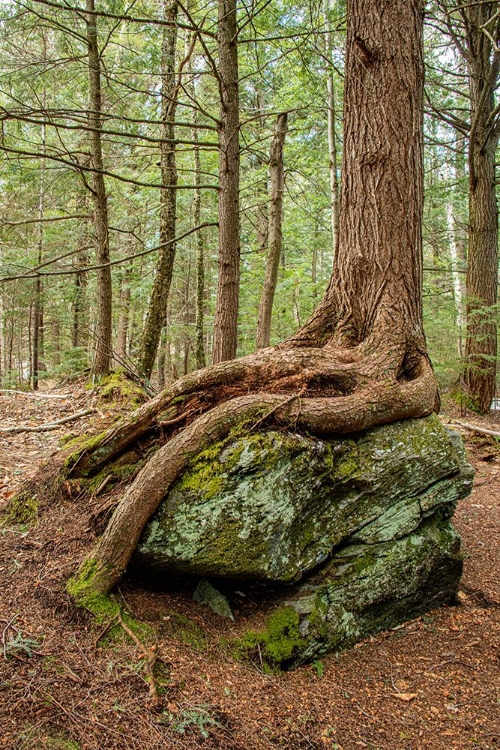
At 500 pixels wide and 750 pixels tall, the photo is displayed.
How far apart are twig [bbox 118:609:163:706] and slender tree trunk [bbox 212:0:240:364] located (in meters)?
4.18

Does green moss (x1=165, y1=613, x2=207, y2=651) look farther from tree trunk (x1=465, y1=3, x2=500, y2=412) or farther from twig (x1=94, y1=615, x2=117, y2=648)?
tree trunk (x1=465, y1=3, x2=500, y2=412)

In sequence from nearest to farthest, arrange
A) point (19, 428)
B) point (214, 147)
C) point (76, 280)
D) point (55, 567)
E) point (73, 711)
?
point (73, 711)
point (55, 567)
point (214, 147)
point (19, 428)
point (76, 280)

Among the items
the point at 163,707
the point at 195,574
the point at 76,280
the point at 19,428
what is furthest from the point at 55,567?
the point at 76,280

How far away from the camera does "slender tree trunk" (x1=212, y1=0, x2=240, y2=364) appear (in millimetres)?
6152

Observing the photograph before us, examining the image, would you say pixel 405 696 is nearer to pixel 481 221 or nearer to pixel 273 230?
pixel 273 230

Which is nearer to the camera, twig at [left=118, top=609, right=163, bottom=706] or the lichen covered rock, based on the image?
twig at [left=118, top=609, right=163, bottom=706]

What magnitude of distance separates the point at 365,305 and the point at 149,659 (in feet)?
11.3

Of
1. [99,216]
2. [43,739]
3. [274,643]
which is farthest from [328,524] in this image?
[99,216]

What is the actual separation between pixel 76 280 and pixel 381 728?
14.3 m

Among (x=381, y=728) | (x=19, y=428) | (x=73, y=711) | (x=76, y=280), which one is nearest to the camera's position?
(x=73, y=711)

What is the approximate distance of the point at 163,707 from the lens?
2260 mm

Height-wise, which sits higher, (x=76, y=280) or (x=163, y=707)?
(x=76, y=280)

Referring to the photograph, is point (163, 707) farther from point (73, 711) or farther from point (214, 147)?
point (214, 147)

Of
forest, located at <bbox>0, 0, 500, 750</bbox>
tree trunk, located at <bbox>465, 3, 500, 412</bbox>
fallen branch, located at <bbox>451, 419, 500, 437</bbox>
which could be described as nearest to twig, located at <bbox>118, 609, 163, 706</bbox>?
forest, located at <bbox>0, 0, 500, 750</bbox>
